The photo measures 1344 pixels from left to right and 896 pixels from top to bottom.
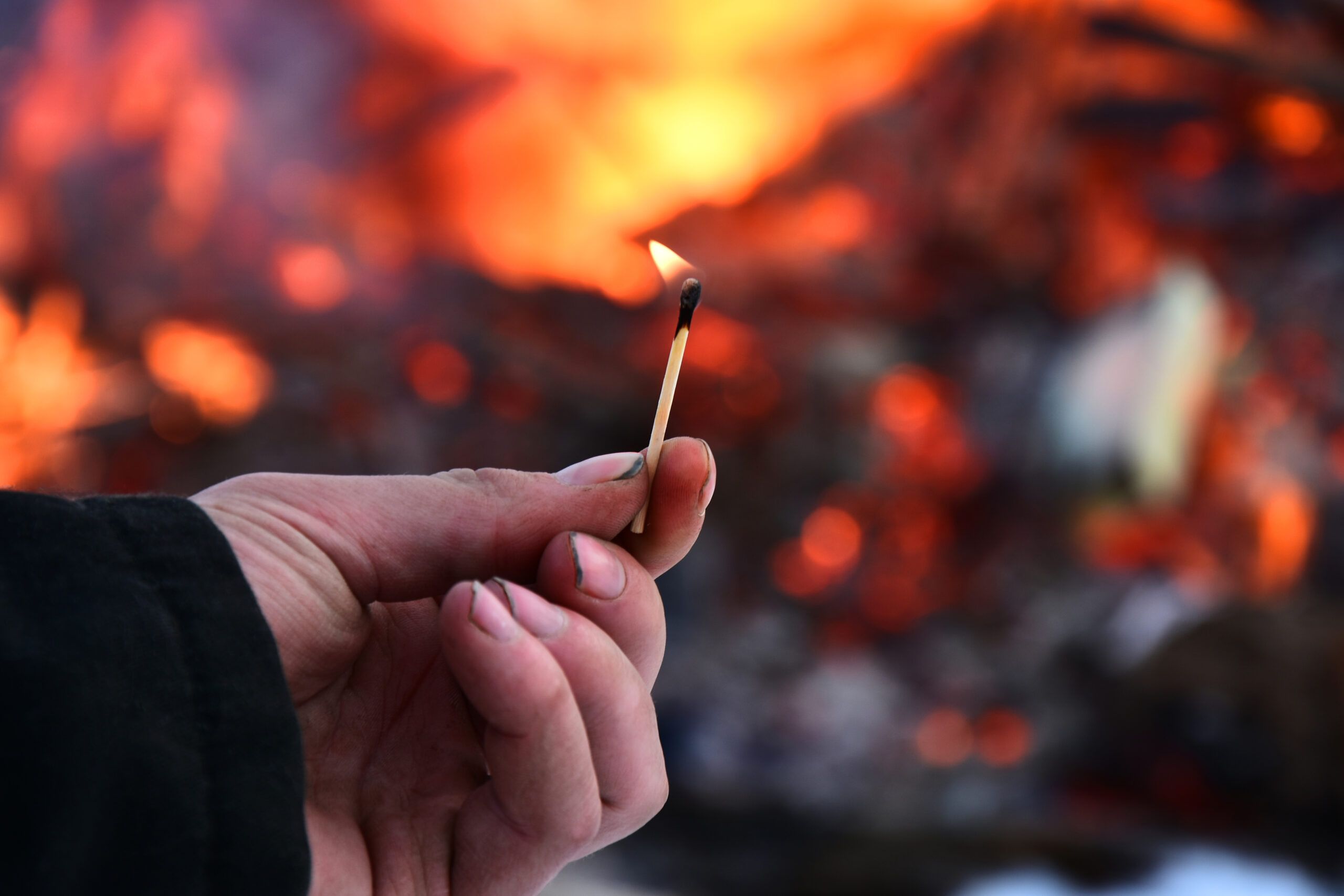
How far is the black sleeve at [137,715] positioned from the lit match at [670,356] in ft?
1.09

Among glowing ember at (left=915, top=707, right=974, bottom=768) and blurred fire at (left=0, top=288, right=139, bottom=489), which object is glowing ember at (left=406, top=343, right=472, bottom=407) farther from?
glowing ember at (left=915, top=707, right=974, bottom=768)

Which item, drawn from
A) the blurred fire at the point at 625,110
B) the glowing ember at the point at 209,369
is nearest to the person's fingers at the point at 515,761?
the glowing ember at the point at 209,369

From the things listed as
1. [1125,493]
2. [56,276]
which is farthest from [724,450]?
[56,276]

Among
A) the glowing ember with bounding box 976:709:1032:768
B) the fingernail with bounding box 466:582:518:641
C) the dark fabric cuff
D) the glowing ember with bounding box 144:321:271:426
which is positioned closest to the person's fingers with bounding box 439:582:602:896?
the fingernail with bounding box 466:582:518:641

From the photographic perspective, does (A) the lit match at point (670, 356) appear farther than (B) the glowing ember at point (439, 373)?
No

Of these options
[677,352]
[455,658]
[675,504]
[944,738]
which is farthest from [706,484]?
[944,738]

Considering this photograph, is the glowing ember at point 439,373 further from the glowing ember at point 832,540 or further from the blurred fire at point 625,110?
the glowing ember at point 832,540

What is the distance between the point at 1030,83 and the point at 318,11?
2.13 m

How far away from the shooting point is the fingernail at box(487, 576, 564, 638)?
76 centimetres

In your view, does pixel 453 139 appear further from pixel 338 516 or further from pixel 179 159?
pixel 338 516

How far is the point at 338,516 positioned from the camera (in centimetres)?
84

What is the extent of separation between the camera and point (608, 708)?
0.80m

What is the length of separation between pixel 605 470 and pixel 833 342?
7.92ft

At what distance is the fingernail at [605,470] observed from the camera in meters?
0.86
